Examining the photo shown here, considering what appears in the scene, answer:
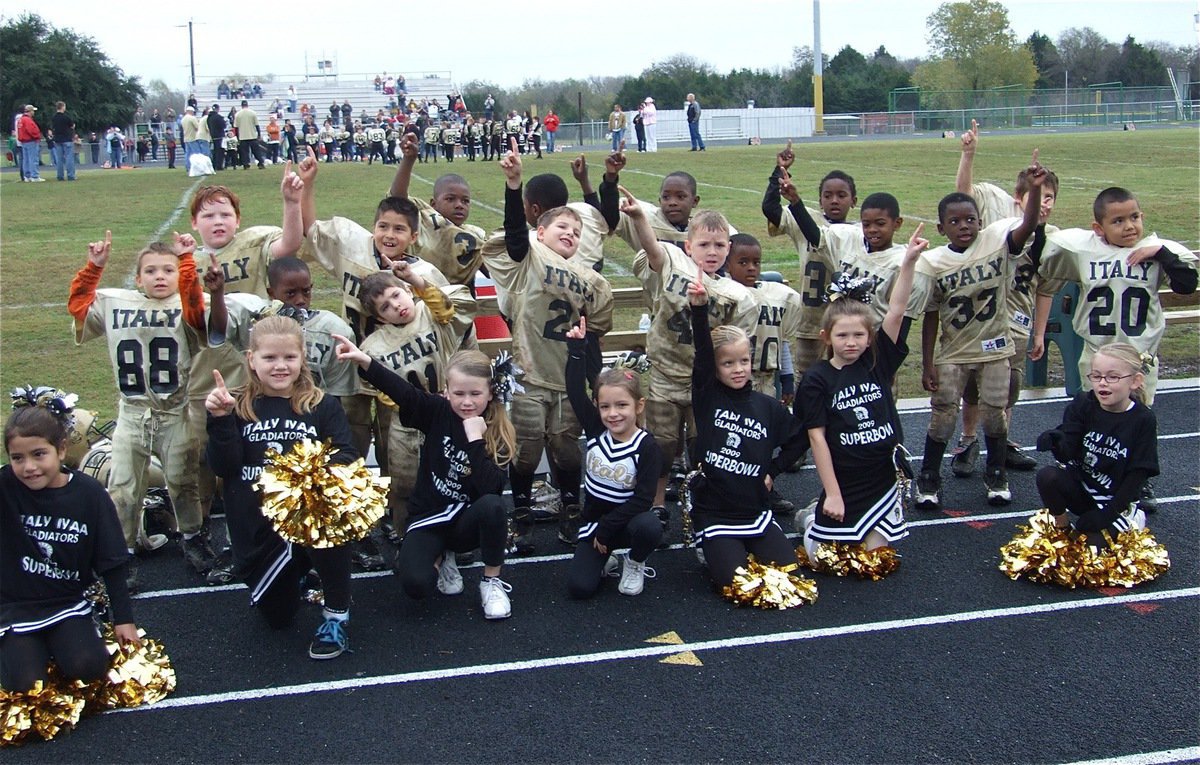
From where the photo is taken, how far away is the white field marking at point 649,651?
4.13 meters

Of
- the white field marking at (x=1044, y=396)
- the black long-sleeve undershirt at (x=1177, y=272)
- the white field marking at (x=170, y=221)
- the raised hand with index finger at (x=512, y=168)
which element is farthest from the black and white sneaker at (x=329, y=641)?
the white field marking at (x=170, y=221)

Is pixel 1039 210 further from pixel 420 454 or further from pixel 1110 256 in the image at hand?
pixel 420 454

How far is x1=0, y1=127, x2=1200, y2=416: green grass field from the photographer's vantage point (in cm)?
1009

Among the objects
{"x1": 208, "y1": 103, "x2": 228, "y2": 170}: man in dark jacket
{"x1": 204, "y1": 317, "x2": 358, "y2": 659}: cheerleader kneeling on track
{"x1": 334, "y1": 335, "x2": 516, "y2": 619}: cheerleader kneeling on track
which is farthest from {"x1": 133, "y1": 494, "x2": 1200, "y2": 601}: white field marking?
{"x1": 208, "y1": 103, "x2": 228, "y2": 170}: man in dark jacket

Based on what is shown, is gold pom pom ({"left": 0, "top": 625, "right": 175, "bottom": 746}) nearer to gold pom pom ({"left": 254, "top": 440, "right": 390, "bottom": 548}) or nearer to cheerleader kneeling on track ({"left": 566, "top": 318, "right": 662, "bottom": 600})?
gold pom pom ({"left": 254, "top": 440, "right": 390, "bottom": 548})

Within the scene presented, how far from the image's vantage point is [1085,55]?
72125mm

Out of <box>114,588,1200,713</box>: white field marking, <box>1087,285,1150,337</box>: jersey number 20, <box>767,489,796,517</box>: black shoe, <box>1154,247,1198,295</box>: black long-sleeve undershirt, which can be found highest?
<box>1154,247,1198,295</box>: black long-sleeve undershirt

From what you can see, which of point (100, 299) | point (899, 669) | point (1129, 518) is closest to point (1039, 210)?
point (1129, 518)

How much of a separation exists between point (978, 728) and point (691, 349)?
254cm

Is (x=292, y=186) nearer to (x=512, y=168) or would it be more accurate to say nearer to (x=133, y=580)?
(x=512, y=168)

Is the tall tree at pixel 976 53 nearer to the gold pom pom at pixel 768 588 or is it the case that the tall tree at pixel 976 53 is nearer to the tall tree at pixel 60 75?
the tall tree at pixel 60 75

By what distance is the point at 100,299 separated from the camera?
519 cm

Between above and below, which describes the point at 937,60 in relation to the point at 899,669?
above

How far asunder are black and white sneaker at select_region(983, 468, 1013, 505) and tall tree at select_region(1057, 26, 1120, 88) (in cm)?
7143
